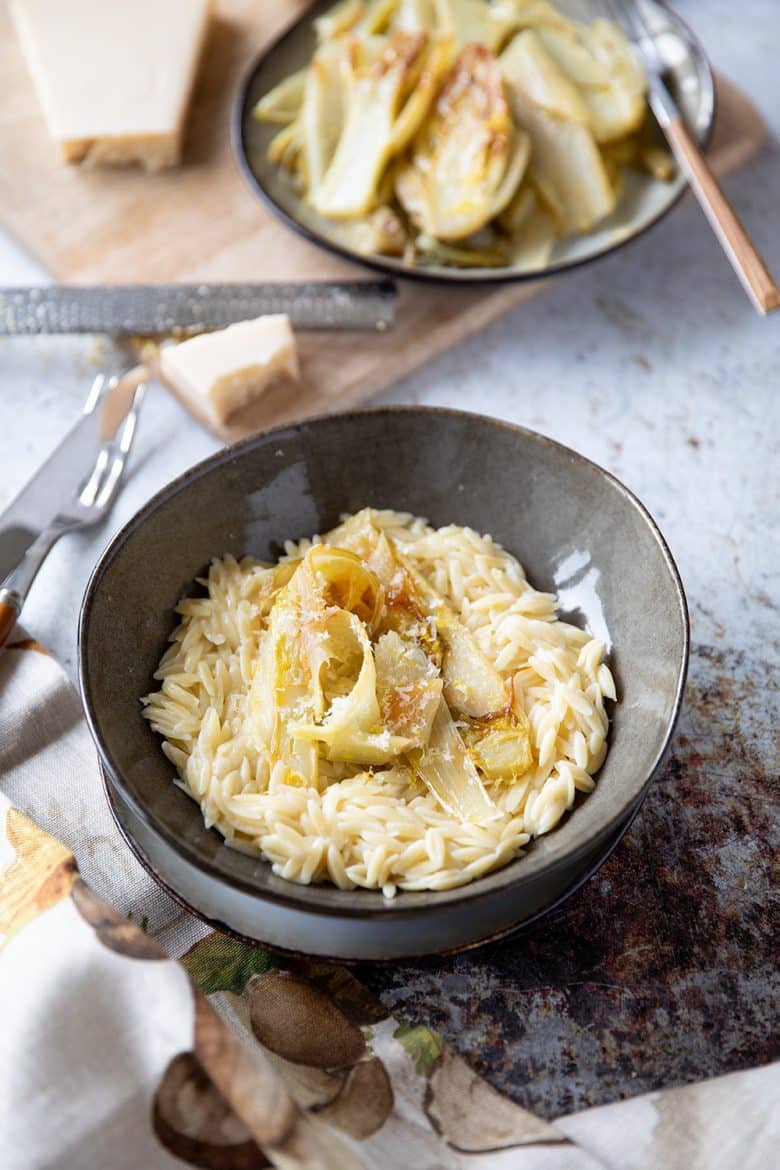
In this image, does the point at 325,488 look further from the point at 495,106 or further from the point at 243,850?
the point at 495,106

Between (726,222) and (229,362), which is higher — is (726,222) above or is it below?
below

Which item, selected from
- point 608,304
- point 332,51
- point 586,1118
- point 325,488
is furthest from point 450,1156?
point 332,51

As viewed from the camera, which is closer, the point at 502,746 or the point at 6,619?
the point at 502,746

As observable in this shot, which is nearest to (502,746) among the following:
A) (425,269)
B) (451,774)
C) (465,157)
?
(451,774)

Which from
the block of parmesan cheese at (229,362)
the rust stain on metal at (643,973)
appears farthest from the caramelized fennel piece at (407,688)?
the block of parmesan cheese at (229,362)

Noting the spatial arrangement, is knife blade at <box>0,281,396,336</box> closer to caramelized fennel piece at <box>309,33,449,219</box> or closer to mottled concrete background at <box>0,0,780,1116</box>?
mottled concrete background at <box>0,0,780,1116</box>

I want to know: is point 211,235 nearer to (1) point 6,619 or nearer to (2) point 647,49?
(2) point 647,49
